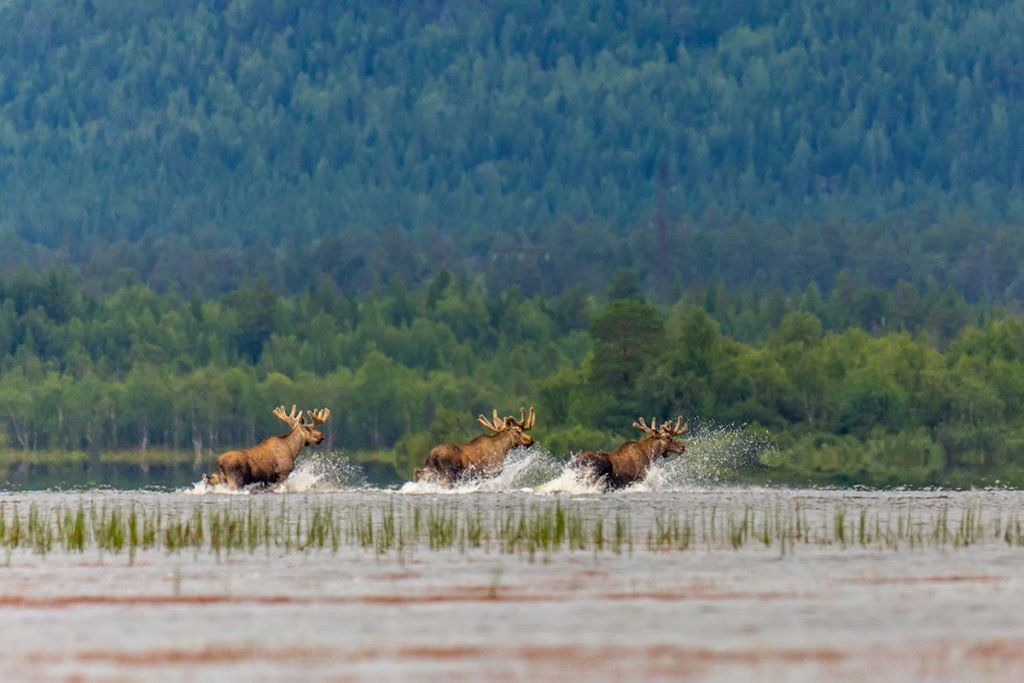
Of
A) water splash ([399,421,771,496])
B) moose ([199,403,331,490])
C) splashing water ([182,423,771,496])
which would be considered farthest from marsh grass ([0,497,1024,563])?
water splash ([399,421,771,496])

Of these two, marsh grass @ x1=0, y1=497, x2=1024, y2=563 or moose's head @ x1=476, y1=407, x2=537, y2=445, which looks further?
moose's head @ x1=476, y1=407, x2=537, y2=445

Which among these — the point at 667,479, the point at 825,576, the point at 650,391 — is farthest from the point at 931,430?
the point at 825,576

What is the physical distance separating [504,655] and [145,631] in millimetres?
4699

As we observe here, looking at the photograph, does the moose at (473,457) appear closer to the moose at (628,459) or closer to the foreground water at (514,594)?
the moose at (628,459)

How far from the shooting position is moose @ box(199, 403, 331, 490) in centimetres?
5369

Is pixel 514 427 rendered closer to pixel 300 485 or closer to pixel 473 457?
pixel 473 457

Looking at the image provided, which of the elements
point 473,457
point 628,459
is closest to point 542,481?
point 628,459

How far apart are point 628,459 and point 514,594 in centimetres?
2503

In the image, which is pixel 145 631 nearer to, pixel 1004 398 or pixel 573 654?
pixel 573 654

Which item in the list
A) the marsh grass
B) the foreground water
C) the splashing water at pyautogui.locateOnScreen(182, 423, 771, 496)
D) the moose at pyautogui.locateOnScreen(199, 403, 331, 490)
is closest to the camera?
the foreground water

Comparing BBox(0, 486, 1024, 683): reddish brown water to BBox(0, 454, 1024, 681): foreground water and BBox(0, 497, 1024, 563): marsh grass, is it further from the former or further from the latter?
BBox(0, 497, 1024, 563): marsh grass

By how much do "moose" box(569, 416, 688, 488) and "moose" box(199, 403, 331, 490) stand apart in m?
6.17

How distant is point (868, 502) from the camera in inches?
1999

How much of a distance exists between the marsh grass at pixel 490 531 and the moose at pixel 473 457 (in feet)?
22.5
